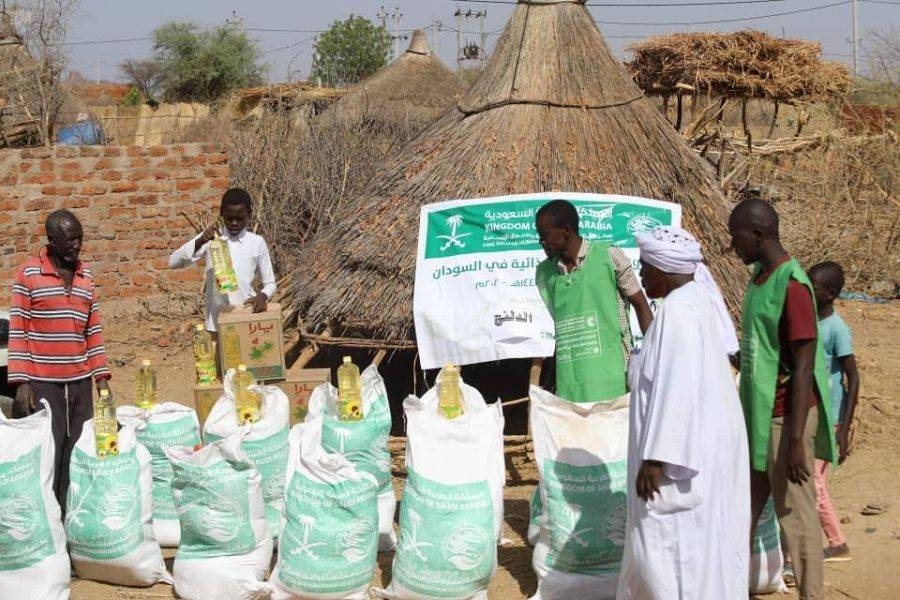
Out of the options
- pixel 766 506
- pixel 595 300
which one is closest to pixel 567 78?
pixel 595 300

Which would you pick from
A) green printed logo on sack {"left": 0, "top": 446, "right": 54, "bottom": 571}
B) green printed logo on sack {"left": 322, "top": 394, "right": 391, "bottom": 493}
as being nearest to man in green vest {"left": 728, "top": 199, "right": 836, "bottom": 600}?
green printed logo on sack {"left": 322, "top": 394, "right": 391, "bottom": 493}

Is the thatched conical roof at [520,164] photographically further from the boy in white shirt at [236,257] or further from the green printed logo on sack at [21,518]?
the green printed logo on sack at [21,518]

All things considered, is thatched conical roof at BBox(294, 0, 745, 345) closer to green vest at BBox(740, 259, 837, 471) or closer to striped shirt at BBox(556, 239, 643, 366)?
striped shirt at BBox(556, 239, 643, 366)

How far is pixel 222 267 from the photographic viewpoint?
5.34m

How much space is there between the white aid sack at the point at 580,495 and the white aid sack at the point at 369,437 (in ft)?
2.59

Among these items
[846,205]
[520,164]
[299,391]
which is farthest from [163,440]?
[846,205]

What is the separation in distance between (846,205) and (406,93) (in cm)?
669

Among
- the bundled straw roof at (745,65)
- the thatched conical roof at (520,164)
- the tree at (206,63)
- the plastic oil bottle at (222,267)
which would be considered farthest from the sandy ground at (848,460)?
the tree at (206,63)

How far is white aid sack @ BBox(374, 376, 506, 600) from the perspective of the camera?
4039 millimetres

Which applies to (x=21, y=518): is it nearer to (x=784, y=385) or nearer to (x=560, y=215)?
(x=560, y=215)

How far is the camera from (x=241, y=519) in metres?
4.29

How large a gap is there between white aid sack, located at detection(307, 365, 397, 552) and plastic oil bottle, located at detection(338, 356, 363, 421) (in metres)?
0.04

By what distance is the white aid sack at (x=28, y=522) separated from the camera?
422 cm

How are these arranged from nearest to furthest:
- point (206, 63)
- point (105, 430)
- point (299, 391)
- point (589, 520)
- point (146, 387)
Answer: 1. point (589, 520)
2. point (105, 430)
3. point (146, 387)
4. point (299, 391)
5. point (206, 63)
